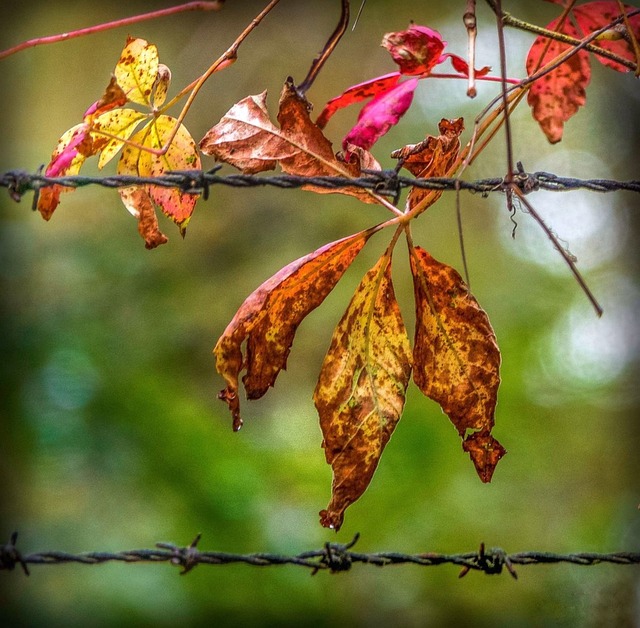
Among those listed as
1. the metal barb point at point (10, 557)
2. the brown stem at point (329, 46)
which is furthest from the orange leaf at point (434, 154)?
the metal barb point at point (10, 557)

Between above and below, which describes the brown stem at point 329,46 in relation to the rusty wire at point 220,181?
above

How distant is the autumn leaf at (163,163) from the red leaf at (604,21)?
0.53 meters

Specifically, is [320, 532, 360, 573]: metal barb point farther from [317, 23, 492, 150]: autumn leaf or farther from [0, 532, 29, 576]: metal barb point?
[317, 23, 492, 150]: autumn leaf

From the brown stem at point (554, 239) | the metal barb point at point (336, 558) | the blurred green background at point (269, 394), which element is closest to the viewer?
the brown stem at point (554, 239)

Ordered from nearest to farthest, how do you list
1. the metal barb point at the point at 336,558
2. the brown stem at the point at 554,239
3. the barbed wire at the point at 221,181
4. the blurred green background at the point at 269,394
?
the brown stem at the point at 554,239
the barbed wire at the point at 221,181
the metal barb point at the point at 336,558
the blurred green background at the point at 269,394

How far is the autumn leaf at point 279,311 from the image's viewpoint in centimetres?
64

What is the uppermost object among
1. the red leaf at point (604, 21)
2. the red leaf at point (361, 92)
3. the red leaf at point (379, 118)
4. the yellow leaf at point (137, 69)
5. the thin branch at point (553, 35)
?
the red leaf at point (604, 21)

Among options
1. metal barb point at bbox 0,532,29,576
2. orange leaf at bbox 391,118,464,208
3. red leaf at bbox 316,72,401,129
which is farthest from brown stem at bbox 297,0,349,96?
metal barb point at bbox 0,532,29,576

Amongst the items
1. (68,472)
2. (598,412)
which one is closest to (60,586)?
(68,472)

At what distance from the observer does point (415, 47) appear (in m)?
0.71

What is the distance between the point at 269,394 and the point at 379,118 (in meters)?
2.34

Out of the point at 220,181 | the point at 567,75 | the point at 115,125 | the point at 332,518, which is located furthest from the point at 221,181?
the point at 567,75

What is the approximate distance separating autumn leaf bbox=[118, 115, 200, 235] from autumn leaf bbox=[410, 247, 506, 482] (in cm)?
26

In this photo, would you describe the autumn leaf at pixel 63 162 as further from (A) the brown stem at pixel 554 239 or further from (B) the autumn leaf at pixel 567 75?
(B) the autumn leaf at pixel 567 75
